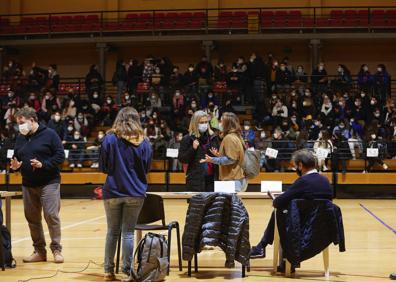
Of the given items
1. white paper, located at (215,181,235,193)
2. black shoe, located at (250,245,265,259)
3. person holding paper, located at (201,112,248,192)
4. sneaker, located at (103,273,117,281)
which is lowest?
sneaker, located at (103,273,117,281)

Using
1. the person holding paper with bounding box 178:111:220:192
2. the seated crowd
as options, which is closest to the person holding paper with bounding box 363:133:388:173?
the seated crowd

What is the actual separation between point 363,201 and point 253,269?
881 cm

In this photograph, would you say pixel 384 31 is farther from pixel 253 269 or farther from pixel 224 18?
pixel 253 269

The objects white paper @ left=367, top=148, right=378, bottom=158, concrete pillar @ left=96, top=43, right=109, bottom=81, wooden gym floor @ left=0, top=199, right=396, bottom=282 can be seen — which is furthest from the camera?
concrete pillar @ left=96, top=43, right=109, bottom=81

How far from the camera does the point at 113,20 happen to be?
23.9 meters

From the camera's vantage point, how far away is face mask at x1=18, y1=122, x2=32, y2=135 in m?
6.77

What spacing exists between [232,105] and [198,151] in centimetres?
1222

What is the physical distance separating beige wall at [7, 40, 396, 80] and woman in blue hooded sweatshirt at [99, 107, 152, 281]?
17.4 metres

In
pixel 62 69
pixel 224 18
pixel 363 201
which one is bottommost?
pixel 363 201

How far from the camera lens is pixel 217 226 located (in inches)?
240

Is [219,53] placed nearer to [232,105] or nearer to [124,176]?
[232,105]

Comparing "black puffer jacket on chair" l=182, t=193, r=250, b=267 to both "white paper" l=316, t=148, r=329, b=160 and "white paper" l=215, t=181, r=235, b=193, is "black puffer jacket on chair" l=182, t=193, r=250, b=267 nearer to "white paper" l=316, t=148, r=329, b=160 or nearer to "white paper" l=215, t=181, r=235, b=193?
"white paper" l=215, t=181, r=235, b=193

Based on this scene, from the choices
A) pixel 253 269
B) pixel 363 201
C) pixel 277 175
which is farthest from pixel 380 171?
pixel 253 269

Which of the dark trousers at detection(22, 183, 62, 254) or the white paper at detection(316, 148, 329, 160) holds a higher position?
the white paper at detection(316, 148, 329, 160)
